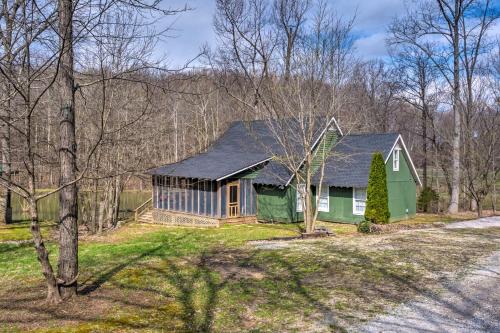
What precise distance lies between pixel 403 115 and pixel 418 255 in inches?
1665

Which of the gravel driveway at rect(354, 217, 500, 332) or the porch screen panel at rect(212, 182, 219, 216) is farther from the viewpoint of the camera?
the porch screen panel at rect(212, 182, 219, 216)

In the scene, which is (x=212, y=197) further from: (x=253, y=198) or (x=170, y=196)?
(x=170, y=196)

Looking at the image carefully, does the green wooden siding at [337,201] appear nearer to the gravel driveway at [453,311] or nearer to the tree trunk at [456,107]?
the tree trunk at [456,107]

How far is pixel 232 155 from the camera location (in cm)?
2589

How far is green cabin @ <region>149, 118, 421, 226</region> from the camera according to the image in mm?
22078

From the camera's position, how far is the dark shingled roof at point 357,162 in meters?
21.7

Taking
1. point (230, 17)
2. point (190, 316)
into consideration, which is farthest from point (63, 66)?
point (230, 17)

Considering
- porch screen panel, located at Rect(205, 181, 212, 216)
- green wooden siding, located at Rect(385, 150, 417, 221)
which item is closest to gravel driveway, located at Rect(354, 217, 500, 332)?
green wooden siding, located at Rect(385, 150, 417, 221)

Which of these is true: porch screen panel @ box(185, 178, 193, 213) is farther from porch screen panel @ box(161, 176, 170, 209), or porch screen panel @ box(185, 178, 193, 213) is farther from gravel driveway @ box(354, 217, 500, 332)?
gravel driveway @ box(354, 217, 500, 332)

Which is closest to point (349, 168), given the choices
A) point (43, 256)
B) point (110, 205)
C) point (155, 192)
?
point (155, 192)

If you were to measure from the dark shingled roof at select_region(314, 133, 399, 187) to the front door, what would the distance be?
4014 millimetres

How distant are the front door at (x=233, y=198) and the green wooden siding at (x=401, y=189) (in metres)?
7.63

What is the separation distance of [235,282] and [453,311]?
13.8ft

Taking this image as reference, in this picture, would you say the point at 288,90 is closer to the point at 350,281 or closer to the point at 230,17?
the point at 350,281
